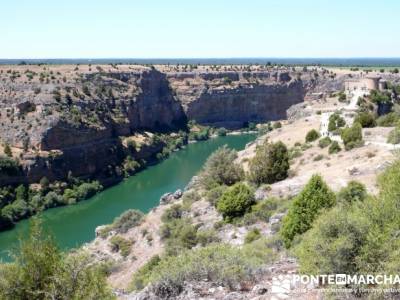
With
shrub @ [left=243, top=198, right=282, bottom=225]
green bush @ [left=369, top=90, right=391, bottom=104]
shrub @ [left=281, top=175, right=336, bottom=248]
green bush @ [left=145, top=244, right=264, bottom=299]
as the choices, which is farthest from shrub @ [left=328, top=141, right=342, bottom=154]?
green bush @ [left=145, top=244, right=264, bottom=299]

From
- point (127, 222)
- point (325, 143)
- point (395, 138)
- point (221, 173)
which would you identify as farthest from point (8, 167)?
point (395, 138)

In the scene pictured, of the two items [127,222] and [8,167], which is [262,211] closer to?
[127,222]

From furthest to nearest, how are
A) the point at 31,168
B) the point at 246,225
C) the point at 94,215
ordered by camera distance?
1. the point at 31,168
2. the point at 94,215
3. the point at 246,225

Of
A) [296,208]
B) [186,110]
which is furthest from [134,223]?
[186,110]

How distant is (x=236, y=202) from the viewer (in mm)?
24719

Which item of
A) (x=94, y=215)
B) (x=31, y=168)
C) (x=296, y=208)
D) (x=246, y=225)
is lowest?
(x=94, y=215)

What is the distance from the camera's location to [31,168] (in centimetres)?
5019

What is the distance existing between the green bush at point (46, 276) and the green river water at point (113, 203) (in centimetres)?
2040

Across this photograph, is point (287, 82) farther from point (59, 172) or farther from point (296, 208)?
point (296, 208)

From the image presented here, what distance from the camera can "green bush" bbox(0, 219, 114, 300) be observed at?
35.0 feet

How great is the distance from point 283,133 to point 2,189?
91.5ft

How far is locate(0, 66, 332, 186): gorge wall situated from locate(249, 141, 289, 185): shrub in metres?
28.1

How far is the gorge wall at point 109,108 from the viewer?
54.1 meters

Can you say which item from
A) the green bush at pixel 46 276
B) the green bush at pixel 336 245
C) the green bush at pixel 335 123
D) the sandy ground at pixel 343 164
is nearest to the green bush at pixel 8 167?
the sandy ground at pixel 343 164
